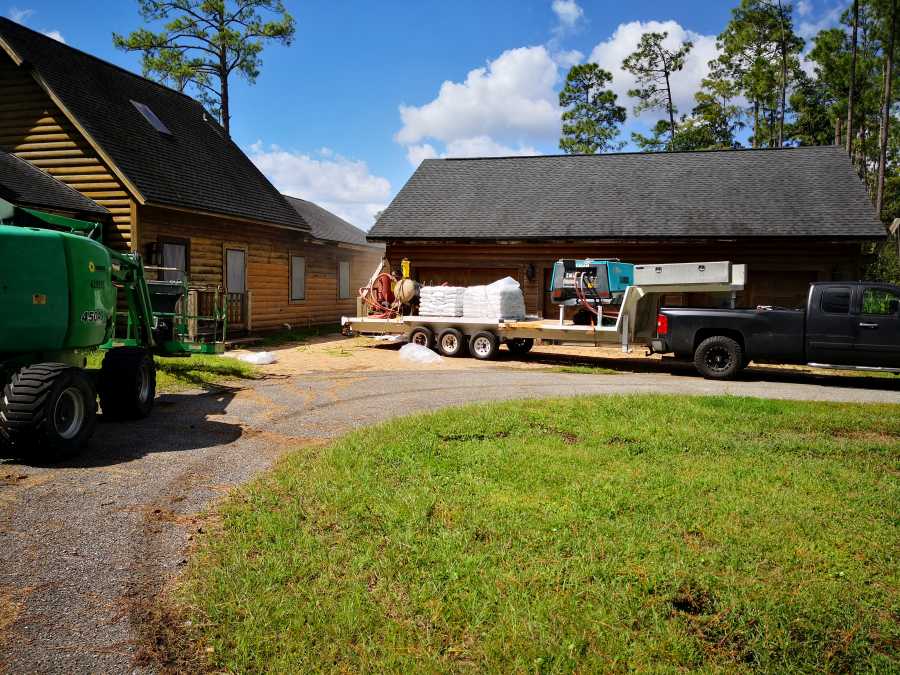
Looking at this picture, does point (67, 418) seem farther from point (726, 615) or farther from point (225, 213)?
point (225, 213)

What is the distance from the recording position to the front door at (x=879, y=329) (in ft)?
39.1

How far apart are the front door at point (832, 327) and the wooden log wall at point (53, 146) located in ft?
51.2

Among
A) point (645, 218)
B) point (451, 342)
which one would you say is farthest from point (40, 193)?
point (645, 218)

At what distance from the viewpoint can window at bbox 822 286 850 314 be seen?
12.2 metres

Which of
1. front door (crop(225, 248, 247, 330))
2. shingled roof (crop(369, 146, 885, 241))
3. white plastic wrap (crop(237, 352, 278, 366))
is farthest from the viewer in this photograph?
front door (crop(225, 248, 247, 330))

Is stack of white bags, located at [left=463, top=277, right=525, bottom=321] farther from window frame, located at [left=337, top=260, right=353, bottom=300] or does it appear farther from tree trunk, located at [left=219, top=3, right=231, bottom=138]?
tree trunk, located at [left=219, top=3, right=231, bottom=138]

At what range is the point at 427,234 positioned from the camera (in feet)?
68.6

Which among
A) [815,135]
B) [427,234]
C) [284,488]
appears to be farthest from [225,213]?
[815,135]

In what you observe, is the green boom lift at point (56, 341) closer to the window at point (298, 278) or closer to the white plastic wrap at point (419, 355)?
the white plastic wrap at point (419, 355)

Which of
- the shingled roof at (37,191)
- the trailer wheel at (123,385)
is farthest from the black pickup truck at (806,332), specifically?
the shingled roof at (37,191)

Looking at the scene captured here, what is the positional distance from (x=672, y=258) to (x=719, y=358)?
7.03 m

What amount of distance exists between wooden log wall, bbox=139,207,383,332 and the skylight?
3.63m

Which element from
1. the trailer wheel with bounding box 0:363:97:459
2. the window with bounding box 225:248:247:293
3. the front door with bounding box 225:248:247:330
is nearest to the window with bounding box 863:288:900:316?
the trailer wheel with bounding box 0:363:97:459

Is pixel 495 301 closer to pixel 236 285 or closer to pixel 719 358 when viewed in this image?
pixel 719 358
